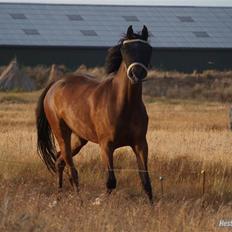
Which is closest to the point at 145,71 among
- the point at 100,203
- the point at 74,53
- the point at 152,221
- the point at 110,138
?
the point at 110,138

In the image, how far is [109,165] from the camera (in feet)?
36.7

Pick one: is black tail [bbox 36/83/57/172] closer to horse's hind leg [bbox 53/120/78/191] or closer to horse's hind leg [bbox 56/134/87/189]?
horse's hind leg [bbox 56/134/87/189]

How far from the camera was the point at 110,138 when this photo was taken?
11281 millimetres

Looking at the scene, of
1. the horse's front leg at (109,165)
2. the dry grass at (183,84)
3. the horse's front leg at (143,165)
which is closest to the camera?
the horse's front leg at (143,165)

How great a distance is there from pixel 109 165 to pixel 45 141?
8.69 ft

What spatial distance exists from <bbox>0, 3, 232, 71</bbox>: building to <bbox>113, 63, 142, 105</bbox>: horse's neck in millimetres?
40920

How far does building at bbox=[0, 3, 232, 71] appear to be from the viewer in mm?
53125

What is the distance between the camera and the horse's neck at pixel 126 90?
11250 millimetres

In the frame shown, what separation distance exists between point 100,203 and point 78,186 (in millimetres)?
2315

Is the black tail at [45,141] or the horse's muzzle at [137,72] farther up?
the horse's muzzle at [137,72]

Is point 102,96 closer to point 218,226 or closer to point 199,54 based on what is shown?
point 218,226

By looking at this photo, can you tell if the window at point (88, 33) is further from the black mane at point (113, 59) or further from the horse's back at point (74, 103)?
the black mane at point (113, 59)

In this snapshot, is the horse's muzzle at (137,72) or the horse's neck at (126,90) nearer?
the horse's muzzle at (137,72)

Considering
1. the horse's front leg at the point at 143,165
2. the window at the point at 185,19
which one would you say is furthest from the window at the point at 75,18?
the horse's front leg at the point at 143,165
